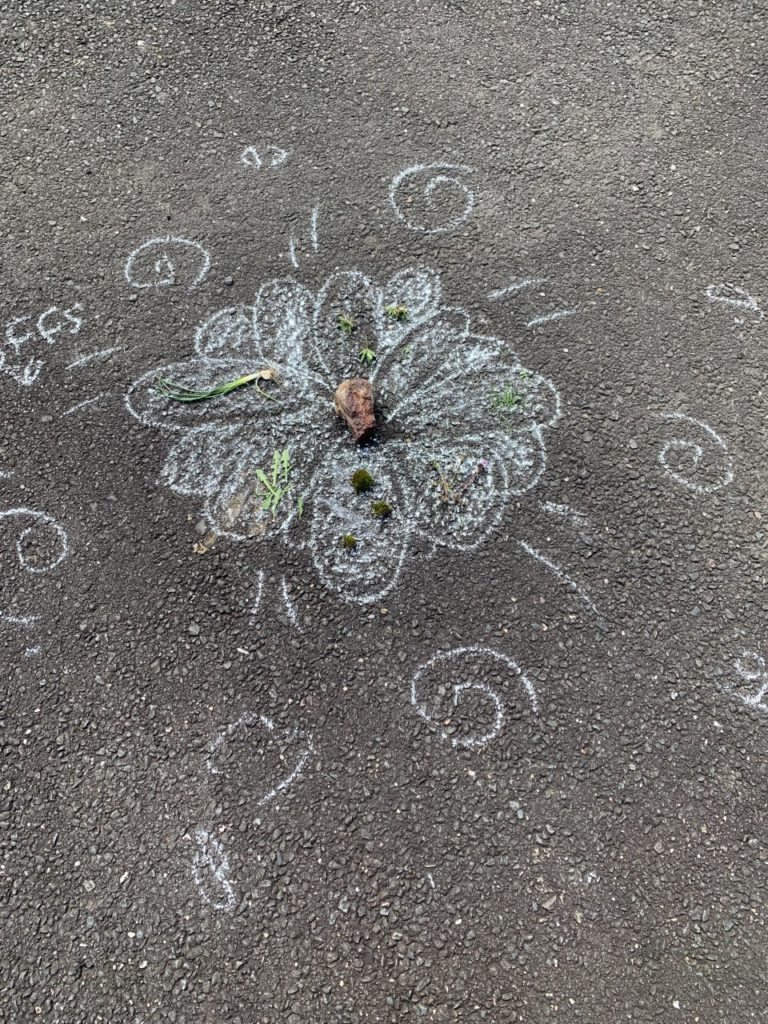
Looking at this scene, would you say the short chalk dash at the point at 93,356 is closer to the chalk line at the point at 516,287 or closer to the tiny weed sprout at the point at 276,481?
the tiny weed sprout at the point at 276,481

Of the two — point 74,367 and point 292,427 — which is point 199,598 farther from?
point 74,367

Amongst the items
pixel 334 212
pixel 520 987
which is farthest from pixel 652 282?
pixel 520 987

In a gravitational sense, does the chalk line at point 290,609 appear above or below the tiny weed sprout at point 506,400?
below

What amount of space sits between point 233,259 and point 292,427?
877 mm

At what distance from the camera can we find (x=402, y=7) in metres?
4.00

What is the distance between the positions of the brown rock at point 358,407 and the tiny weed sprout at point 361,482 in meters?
0.15

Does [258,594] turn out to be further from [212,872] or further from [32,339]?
[32,339]

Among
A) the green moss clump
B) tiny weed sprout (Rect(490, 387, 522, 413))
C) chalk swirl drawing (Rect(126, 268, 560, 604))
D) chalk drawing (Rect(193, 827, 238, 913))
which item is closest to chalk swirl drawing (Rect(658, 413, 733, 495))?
chalk swirl drawing (Rect(126, 268, 560, 604))

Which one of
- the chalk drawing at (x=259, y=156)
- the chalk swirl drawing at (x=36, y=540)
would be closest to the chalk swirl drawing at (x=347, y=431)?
the chalk swirl drawing at (x=36, y=540)

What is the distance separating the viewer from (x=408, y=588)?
249 centimetres

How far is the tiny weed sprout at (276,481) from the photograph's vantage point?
267 centimetres

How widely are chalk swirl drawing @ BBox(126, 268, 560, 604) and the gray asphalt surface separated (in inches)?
1.2

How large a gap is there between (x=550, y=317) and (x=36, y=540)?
1998 millimetres

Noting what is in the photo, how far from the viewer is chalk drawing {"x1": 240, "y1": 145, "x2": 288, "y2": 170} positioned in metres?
3.51
